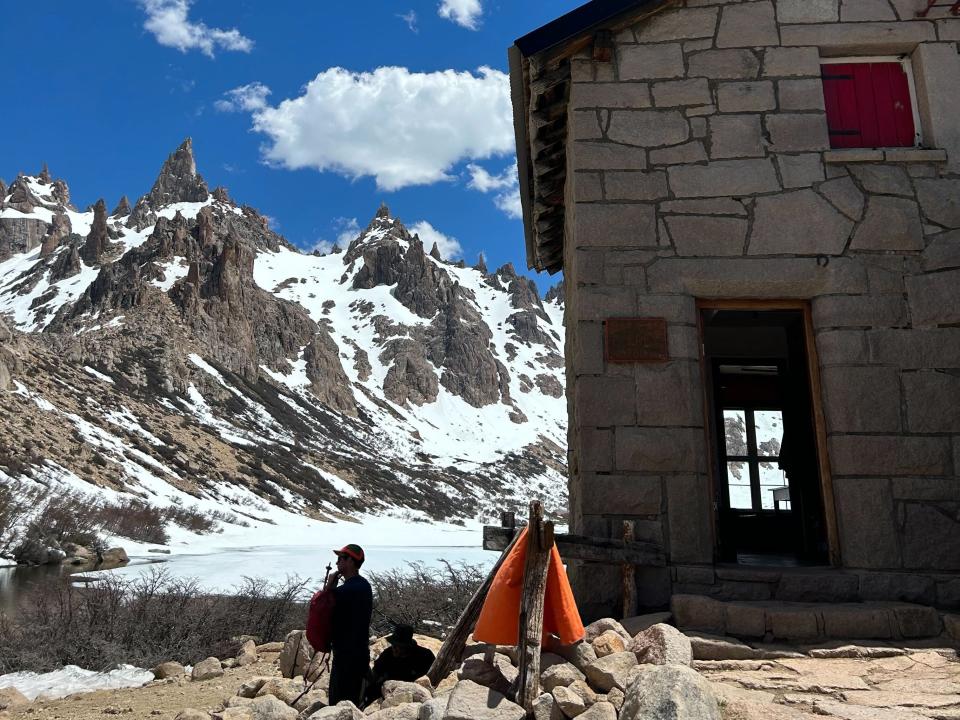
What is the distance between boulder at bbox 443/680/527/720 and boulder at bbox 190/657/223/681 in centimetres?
481

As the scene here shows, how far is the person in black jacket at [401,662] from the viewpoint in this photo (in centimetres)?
502

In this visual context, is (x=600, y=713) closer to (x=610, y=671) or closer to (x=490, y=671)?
(x=610, y=671)

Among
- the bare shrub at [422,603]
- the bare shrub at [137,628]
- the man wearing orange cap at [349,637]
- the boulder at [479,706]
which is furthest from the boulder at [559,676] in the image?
the bare shrub at [137,628]

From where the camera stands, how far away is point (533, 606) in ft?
13.0

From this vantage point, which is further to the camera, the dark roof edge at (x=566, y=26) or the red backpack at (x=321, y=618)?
the dark roof edge at (x=566, y=26)

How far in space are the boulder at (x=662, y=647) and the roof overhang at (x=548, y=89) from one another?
5.01 meters

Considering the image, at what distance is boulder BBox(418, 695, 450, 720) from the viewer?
3703 millimetres

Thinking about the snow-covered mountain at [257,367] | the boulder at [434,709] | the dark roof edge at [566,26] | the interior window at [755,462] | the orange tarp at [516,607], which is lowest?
the boulder at [434,709]

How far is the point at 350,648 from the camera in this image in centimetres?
492

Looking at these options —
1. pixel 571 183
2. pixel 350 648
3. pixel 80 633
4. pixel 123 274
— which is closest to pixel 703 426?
pixel 571 183

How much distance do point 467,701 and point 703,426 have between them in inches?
131

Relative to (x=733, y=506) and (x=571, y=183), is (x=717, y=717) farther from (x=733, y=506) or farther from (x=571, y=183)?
(x=733, y=506)

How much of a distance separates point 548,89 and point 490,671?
5.29m

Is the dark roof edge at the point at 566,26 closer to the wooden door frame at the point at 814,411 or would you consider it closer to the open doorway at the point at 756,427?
the wooden door frame at the point at 814,411
